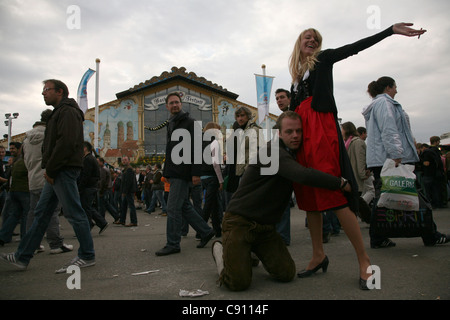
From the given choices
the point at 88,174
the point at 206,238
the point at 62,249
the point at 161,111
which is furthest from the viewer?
the point at 161,111

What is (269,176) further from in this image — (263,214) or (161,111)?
(161,111)

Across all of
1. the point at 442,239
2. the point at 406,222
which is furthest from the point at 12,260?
the point at 442,239

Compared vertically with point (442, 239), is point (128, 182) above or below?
above

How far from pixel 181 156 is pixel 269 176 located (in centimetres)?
193

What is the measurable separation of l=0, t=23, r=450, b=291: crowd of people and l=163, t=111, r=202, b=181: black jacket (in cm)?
1

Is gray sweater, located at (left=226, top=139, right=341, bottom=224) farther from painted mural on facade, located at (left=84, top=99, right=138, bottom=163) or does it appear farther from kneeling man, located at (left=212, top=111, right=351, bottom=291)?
painted mural on facade, located at (left=84, top=99, right=138, bottom=163)

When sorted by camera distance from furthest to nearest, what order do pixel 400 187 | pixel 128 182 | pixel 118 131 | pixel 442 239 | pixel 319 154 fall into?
pixel 118 131 → pixel 128 182 → pixel 442 239 → pixel 400 187 → pixel 319 154

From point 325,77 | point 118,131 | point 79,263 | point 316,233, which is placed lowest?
point 79,263

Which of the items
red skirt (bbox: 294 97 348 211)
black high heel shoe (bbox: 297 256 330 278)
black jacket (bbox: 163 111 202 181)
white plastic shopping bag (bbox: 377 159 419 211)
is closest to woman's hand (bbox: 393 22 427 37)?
red skirt (bbox: 294 97 348 211)

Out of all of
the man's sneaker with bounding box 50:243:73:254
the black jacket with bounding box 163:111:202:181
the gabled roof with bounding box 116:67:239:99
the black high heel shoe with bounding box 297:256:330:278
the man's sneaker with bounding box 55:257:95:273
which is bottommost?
the man's sneaker with bounding box 50:243:73:254

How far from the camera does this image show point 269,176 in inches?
108

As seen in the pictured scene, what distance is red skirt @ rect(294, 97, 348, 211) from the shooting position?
2549mm

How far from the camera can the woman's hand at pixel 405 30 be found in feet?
8.09
